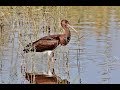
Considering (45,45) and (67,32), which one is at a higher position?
(67,32)

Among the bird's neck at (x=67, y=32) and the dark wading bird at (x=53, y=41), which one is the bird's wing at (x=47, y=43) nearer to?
the dark wading bird at (x=53, y=41)

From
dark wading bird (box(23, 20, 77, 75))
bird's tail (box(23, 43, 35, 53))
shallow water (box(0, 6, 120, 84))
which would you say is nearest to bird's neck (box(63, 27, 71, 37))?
dark wading bird (box(23, 20, 77, 75))

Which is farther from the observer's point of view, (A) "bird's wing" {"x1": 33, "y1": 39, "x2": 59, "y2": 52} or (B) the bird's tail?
(A) "bird's wing" {"x1": 33, "y1": 39, "x2": 59, "y2": 52}

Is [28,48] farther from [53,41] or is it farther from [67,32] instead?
[67,32]

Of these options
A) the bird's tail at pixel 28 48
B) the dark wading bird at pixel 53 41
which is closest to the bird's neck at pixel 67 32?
the dark wading bird at pixel 53 41

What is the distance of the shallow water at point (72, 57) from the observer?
4617mm

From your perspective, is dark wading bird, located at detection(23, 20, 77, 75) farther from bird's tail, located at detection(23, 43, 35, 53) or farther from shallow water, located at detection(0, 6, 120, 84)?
bird's tail, located at detection(23, 43, 35, 53)

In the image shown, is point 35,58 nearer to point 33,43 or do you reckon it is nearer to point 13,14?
point 33,43

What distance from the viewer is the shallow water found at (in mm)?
4617

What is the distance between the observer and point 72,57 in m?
5.24

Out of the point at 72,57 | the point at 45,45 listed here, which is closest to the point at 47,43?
the point at 45,45

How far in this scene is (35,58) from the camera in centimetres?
493

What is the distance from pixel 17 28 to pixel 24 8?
267mm
